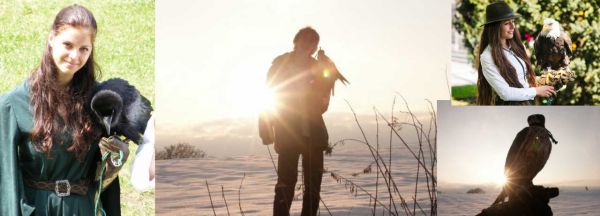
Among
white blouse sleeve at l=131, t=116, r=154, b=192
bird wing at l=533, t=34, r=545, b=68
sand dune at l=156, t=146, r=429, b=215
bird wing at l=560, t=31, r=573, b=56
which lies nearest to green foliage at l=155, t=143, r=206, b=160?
sand dune at l=156, t=146, r=429, b=215

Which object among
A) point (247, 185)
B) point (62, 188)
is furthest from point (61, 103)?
point (247, 185)

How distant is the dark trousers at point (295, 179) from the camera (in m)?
6.18

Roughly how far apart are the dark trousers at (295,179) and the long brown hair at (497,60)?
121 centimetres

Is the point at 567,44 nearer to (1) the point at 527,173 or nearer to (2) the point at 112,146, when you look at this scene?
(1) the point at 527,173

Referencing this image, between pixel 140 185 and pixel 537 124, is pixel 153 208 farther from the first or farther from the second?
pixel 537 124

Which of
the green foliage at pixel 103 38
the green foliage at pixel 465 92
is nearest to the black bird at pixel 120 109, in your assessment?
the green foliage at pixel 103 38

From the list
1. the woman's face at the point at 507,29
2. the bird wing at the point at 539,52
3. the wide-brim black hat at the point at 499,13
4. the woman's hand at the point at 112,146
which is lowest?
the woman's hand at the point at 112,146

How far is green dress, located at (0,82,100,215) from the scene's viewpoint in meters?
4.37

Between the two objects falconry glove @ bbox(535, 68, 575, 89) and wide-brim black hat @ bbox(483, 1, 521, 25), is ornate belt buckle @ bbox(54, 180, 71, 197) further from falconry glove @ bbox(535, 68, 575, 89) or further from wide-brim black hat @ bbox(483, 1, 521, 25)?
falconry glove @ bbox(535, 68, 575, 89)

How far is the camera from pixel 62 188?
440 centimetres

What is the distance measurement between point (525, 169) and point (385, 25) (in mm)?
1297

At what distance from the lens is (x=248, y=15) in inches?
243

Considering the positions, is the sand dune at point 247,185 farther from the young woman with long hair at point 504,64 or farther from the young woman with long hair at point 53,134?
the young woman with long hair at point 53,134

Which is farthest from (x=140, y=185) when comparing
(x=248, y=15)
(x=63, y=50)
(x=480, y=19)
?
(x=480, y=19)
